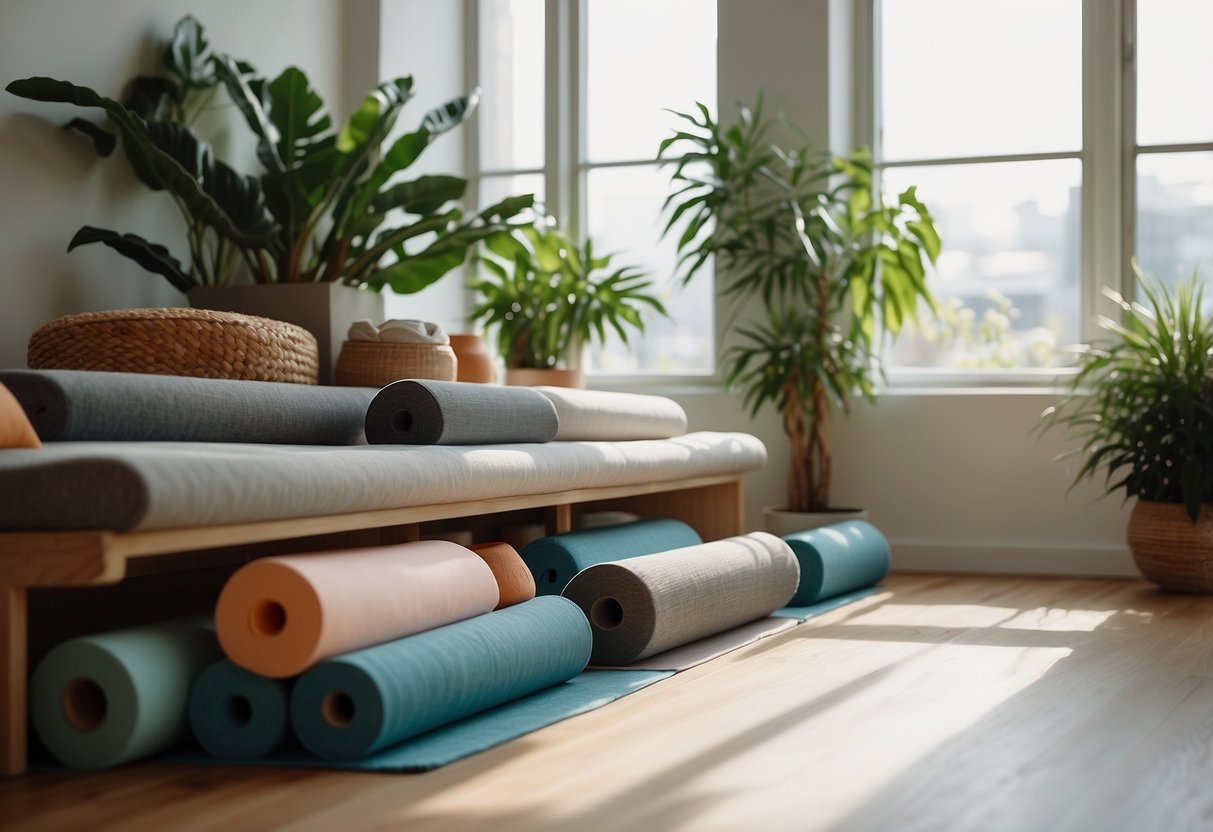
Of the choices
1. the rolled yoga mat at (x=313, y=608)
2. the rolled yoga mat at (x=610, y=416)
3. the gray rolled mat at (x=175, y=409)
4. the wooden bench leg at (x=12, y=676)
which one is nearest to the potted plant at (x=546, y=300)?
the rolled yoga mat at (x=610, y=416)

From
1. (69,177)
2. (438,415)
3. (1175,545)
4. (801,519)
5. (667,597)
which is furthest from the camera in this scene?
(801,519)

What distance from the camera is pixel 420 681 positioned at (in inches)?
82.8

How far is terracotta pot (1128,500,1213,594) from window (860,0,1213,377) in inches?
35.2

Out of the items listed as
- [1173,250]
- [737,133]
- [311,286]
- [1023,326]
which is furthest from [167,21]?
[1173,250]

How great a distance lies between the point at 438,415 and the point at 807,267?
6.73 feet

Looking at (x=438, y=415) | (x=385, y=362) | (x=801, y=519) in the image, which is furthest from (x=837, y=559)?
(x=438, y=415)

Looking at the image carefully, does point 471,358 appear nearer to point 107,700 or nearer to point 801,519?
point 801,519

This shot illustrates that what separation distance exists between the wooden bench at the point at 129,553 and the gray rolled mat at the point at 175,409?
227 millimetres

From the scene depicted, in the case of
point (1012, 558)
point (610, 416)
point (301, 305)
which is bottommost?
point (1012, 558)

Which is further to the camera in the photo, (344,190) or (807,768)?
(344,190)

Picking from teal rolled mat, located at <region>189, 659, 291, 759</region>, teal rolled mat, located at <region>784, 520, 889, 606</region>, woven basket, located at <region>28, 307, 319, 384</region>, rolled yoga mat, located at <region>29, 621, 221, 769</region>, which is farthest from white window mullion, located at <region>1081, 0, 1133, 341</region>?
rolled yoga mat, located at <region>29, 621, 221, 769</region>

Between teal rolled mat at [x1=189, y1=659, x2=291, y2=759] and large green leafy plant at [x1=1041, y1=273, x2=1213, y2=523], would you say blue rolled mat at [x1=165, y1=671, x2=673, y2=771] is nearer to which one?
teal rolled mat at [x1=189, y1=659, x2=291, y2=759]

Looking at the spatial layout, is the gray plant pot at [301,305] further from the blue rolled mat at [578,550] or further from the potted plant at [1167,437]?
the potted plant at [1167,437]

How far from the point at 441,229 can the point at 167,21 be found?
0.97 m
